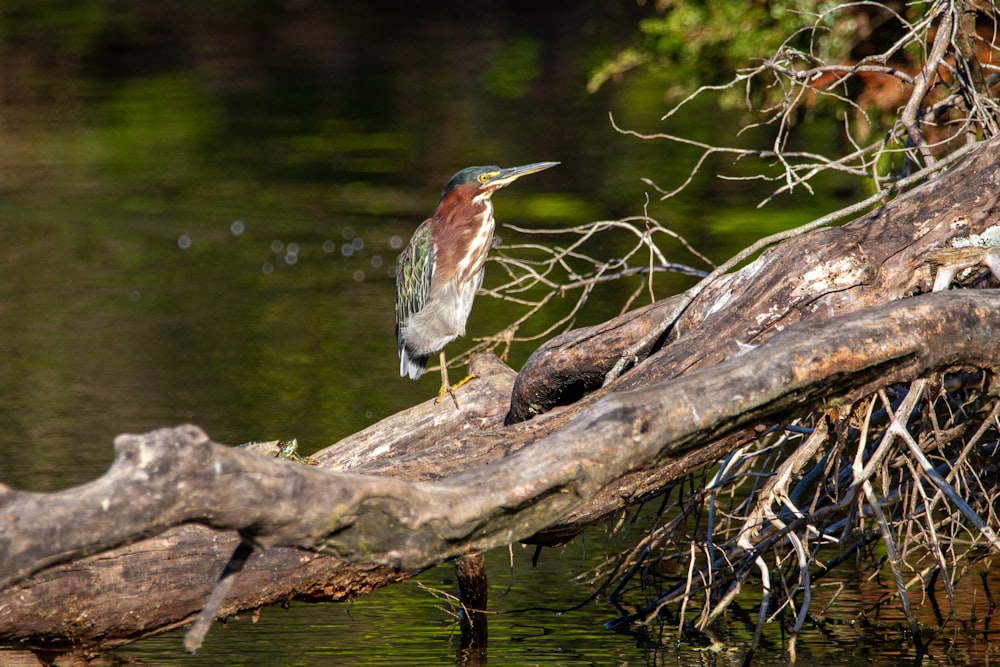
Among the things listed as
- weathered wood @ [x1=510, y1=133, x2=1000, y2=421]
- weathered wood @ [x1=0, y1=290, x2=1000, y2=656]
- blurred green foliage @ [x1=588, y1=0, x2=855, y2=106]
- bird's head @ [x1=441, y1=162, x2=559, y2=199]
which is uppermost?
blurred green foliage @ [x1=588, y1=0, x2=855, y2=106]

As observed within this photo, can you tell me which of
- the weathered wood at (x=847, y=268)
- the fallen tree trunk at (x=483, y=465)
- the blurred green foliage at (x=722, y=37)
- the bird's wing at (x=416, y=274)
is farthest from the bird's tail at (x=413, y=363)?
the blurred green foliage at (x=722, y=37)

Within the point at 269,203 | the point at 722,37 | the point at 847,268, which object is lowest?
the point at 847,268

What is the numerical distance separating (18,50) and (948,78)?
1929 cm

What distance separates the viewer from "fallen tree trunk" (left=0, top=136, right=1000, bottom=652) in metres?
2.69

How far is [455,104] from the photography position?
59.4 ft

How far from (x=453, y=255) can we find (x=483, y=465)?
6.62 feet

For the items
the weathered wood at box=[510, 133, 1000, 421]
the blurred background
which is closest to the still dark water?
the blurred background

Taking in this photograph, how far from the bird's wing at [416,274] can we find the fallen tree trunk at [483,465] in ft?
2.39

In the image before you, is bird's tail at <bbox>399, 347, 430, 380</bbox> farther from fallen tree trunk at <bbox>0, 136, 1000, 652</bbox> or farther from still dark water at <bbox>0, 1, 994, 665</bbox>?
fallen tree trunk at <bbox>0, 136, 1000, 652</bbox>

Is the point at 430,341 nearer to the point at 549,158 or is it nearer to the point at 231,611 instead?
the point at 231,611

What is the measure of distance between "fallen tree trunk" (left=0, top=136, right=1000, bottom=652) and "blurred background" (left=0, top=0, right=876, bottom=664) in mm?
840

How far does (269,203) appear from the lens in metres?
13.1

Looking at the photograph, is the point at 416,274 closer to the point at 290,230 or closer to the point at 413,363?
the point at 413,363

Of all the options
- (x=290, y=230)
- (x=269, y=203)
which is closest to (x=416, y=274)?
(x=290, y=230)
